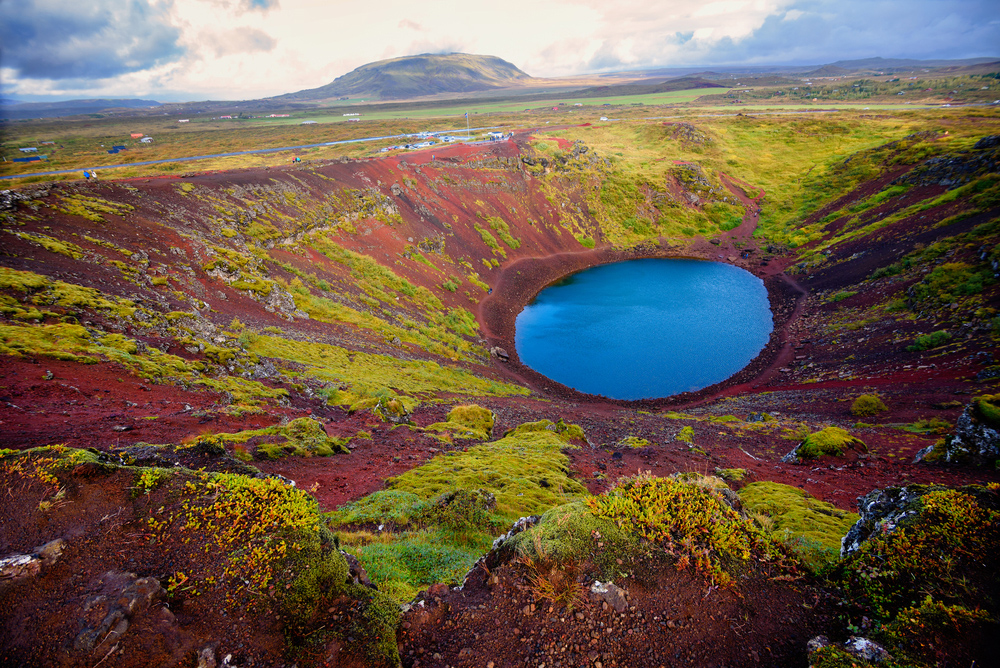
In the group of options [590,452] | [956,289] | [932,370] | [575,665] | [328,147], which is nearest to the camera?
[575,665]

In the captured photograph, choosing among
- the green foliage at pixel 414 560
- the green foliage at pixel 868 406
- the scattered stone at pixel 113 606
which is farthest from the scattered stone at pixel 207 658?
the green foliage at pixel 868 406

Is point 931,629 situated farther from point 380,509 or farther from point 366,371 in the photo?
point 366,371

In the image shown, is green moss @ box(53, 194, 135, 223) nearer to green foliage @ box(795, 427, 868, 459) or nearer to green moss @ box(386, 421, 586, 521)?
green moss @ box(386, 421, 586, 521)

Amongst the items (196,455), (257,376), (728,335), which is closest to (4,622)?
(196,455)

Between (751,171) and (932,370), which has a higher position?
(751,171)

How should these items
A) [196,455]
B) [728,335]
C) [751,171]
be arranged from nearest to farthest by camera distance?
1. [196,455]
2. [728,335]
3. [751,171]

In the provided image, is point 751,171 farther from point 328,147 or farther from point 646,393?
point 328,147

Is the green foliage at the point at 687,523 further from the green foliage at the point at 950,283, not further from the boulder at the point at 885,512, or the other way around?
the green foliage at the point at 950,283
